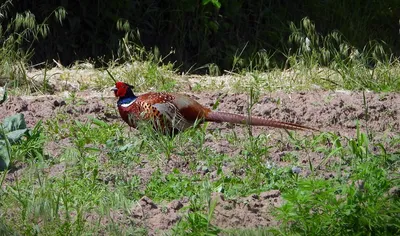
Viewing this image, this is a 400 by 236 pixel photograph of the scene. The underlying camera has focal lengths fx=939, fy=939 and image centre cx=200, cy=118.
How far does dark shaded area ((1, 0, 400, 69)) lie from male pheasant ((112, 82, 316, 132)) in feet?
9.14

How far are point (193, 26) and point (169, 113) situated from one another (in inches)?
157

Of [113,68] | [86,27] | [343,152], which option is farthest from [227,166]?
[86,27]

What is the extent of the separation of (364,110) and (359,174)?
5.78 ft

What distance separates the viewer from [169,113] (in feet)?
19.6

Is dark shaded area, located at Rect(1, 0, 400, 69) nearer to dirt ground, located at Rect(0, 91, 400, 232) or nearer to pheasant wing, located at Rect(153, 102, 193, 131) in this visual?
dirt ground, located at Rect(0, 91, 400, 232)

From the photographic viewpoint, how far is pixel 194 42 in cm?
991

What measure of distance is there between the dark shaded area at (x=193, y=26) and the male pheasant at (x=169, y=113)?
279cm

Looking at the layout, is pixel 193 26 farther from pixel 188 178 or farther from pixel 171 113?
pixel 188 178

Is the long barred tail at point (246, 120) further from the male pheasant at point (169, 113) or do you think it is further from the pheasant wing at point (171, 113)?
the pheasant wing at point (171, 113)

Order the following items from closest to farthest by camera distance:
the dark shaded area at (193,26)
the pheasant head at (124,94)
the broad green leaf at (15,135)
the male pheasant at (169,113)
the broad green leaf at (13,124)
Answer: the broad green leaf at (15,135), the broad green leaf at (13,124), the male pheasant at (169,113), the pheasant head at (124,94), the dark shaded area at (193,26)

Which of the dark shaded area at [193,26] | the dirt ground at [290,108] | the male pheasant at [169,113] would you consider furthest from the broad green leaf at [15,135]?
the dark shaded area at [193,26]

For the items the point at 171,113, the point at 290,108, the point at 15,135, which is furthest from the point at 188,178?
the point at 290,108

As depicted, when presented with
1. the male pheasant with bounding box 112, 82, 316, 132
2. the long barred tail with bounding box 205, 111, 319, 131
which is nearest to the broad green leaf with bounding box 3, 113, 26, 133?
the male pheasant with bounding box 112, 82, 316, 132

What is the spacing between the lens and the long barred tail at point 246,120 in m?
6.02
